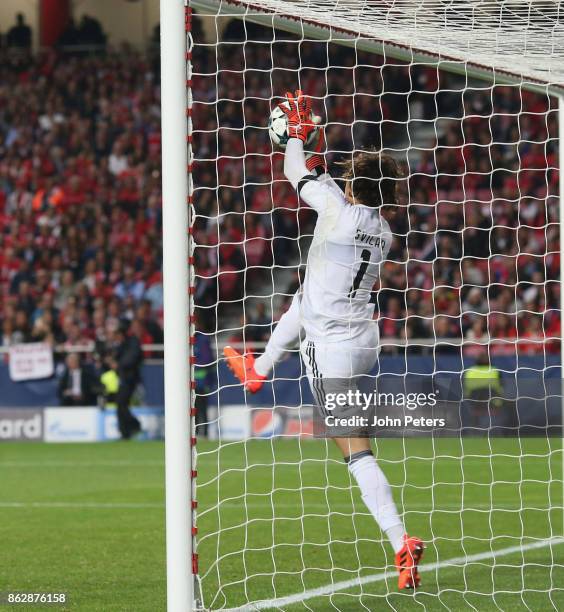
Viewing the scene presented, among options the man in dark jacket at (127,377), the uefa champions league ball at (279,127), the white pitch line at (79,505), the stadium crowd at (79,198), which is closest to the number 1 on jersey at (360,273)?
the uefa champions league ball at (279,127)

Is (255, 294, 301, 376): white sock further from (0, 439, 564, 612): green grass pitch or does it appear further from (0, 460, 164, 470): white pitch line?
(0, 460, 164, 470): white pitch line

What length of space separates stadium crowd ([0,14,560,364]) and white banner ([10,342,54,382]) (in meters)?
0.87

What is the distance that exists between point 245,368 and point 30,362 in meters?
11.7

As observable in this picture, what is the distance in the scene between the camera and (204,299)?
18797 millimetres

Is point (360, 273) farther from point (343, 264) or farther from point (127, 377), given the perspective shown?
point (127, 377)

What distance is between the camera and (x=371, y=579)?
665cm

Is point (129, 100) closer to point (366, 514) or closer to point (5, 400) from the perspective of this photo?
point (5, 400)

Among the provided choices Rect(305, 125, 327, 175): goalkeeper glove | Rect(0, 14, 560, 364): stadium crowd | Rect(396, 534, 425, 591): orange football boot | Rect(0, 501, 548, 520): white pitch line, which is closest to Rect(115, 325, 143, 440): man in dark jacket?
Rect(0, 14, 560, 364): stadium crowd

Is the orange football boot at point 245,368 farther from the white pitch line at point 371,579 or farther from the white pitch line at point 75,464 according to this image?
the white pitch line at point 75,464

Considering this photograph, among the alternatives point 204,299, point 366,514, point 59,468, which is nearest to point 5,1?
point 204,299

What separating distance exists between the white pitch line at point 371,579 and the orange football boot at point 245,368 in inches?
42.6

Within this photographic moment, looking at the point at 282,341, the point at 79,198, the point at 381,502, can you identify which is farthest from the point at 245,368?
the point at 79,198

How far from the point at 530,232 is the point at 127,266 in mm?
6557

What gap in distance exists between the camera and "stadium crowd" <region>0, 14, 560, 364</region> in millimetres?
16750
